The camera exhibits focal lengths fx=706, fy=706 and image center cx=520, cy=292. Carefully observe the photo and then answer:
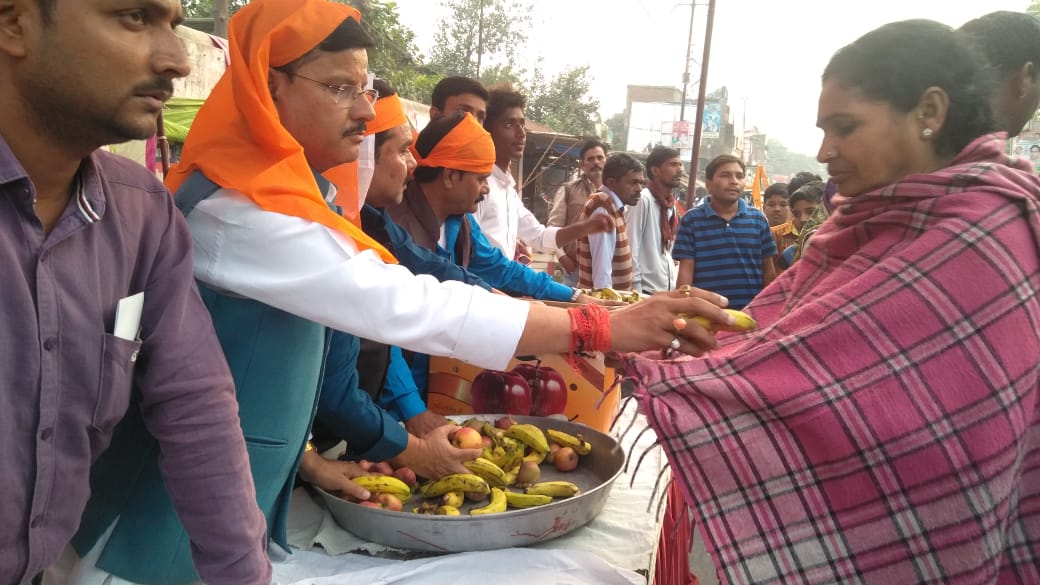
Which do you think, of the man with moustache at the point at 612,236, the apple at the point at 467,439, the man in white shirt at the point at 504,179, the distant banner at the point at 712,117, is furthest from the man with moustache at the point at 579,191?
the distant banner at the point at 712,117

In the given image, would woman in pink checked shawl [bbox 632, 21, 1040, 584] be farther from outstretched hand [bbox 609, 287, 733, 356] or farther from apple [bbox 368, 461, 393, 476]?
apple [bbox 368, 461, 393, 476]

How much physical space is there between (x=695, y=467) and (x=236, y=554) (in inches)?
35.1

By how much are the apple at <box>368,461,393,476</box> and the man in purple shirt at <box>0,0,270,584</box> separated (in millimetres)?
681

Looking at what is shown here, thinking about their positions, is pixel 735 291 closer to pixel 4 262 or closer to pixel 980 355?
pixel 980 355

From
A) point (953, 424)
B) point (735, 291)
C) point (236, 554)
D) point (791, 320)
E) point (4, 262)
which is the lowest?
point (735, 291)

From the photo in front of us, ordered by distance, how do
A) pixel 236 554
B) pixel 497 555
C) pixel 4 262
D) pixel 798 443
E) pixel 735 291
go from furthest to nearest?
pixel 735 291 → pixel 497 555 → pixel 798 443 → pixel 236 554 → pixel 4 262

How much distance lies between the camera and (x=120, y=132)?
109 cm

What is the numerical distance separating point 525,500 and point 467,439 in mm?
286

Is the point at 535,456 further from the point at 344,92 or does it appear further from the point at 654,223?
the point at 654,223

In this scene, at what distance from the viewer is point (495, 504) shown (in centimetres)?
193

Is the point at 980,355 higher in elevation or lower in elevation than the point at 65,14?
lower

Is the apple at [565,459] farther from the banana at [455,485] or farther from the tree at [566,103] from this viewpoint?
the tree at [566,103]

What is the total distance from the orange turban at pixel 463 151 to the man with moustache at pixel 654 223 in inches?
112

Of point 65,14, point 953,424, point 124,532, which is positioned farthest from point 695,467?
point 65,14
